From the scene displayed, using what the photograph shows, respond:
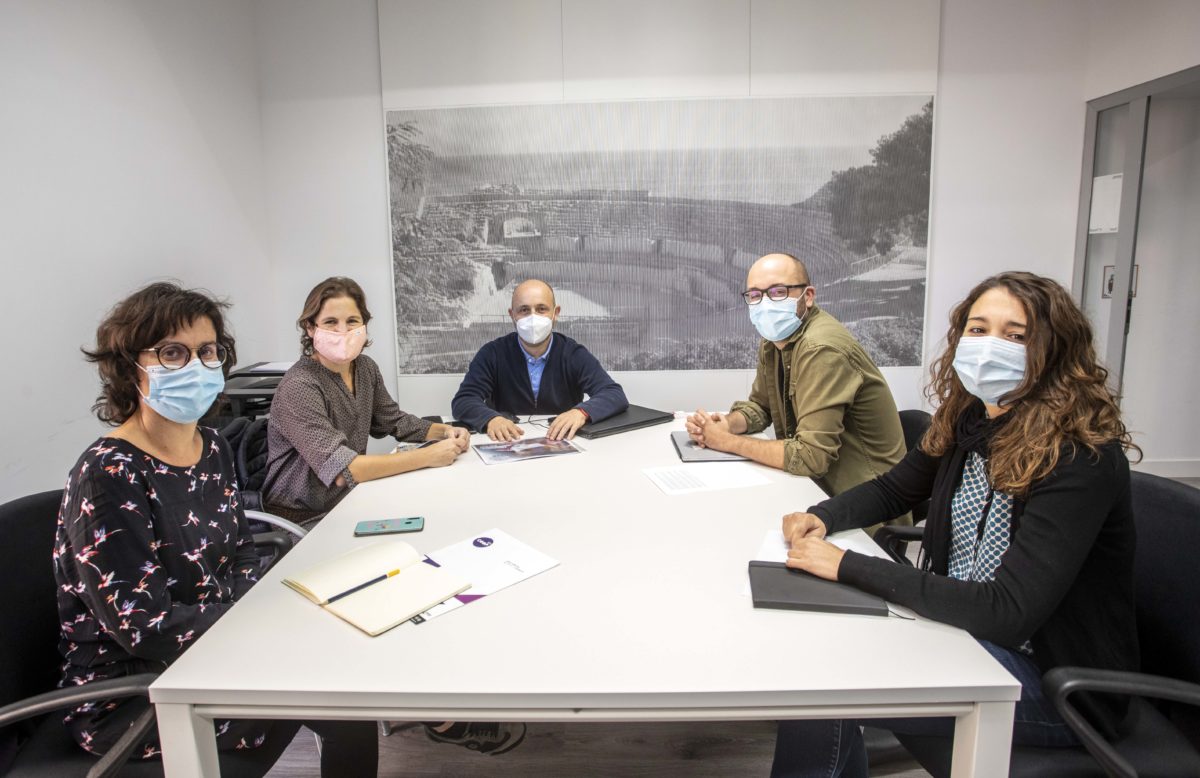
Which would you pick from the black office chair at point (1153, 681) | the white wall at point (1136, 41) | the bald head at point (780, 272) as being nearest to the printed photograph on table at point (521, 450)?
the bald head at point (780, 272)

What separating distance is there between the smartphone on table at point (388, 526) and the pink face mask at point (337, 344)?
0.70 metres

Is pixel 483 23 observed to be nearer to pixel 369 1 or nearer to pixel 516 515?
pixel 369 1

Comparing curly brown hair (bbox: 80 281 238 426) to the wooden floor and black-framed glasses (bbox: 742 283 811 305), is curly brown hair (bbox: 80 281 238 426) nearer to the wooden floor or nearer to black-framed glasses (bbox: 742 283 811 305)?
the wooden floor

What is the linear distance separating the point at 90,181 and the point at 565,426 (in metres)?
1.92

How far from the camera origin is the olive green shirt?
1.92 m

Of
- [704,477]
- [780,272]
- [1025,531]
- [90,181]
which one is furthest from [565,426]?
[90,181]

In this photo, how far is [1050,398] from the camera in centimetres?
120

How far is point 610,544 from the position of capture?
142cm

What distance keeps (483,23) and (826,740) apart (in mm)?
3644

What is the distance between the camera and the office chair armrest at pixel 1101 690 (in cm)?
101

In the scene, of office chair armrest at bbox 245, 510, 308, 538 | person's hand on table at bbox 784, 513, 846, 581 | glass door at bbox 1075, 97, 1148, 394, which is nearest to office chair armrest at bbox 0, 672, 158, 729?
office chair armrest at bbox 245, 510, 308, 538

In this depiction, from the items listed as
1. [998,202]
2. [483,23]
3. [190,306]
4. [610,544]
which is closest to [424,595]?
[610,544]

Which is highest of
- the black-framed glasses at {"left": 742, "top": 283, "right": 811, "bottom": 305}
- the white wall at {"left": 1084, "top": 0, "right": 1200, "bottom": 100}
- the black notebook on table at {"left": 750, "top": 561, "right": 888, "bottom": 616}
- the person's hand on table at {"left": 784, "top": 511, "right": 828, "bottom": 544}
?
the white wall at {"left": 1084, "top": 0, "right": 1200, "bottom": 100}

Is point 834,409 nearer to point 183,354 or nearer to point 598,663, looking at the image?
point 598,663
